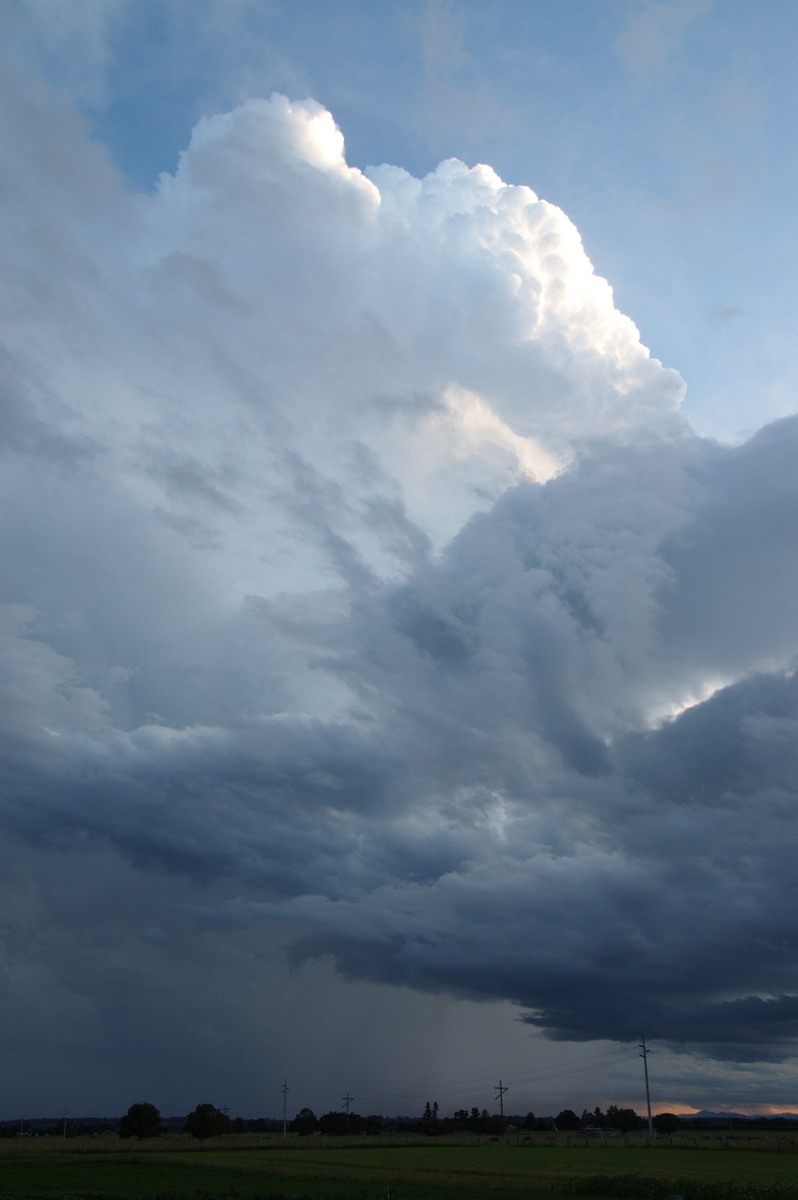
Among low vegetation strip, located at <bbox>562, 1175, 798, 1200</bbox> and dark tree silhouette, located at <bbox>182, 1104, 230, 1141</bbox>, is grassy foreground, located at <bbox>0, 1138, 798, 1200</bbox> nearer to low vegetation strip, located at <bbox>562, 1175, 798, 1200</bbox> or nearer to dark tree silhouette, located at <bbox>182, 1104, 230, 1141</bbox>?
low vegetation strip, located at <bbox>562, 1175, 798, 1200</bbox>

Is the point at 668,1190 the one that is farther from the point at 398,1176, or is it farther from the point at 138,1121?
the point at 138,1121

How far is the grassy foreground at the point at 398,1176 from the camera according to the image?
71688 mm

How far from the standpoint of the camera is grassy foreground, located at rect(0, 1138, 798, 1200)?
71.7m

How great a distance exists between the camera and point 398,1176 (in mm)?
93250

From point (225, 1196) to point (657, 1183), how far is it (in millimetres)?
38473

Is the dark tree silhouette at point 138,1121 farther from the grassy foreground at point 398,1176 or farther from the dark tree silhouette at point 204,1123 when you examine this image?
the grassy foreground at point 398,1176

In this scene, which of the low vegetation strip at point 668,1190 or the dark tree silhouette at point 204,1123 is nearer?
the low vegetation strip at point 668,1190

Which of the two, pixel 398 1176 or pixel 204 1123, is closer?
pixel 398 1176

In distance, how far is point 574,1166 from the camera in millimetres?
109125

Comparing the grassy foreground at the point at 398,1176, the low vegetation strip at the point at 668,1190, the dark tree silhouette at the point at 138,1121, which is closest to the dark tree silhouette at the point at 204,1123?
the dark tree silhouette at the point at 138,1121

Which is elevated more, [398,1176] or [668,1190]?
[668,1190]

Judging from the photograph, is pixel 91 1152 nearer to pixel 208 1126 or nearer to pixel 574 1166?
pixel 208 1126

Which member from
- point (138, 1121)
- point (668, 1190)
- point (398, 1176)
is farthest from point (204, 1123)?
point (668, 1190)

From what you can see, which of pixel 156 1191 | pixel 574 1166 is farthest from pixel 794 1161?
pixel 156 1191
